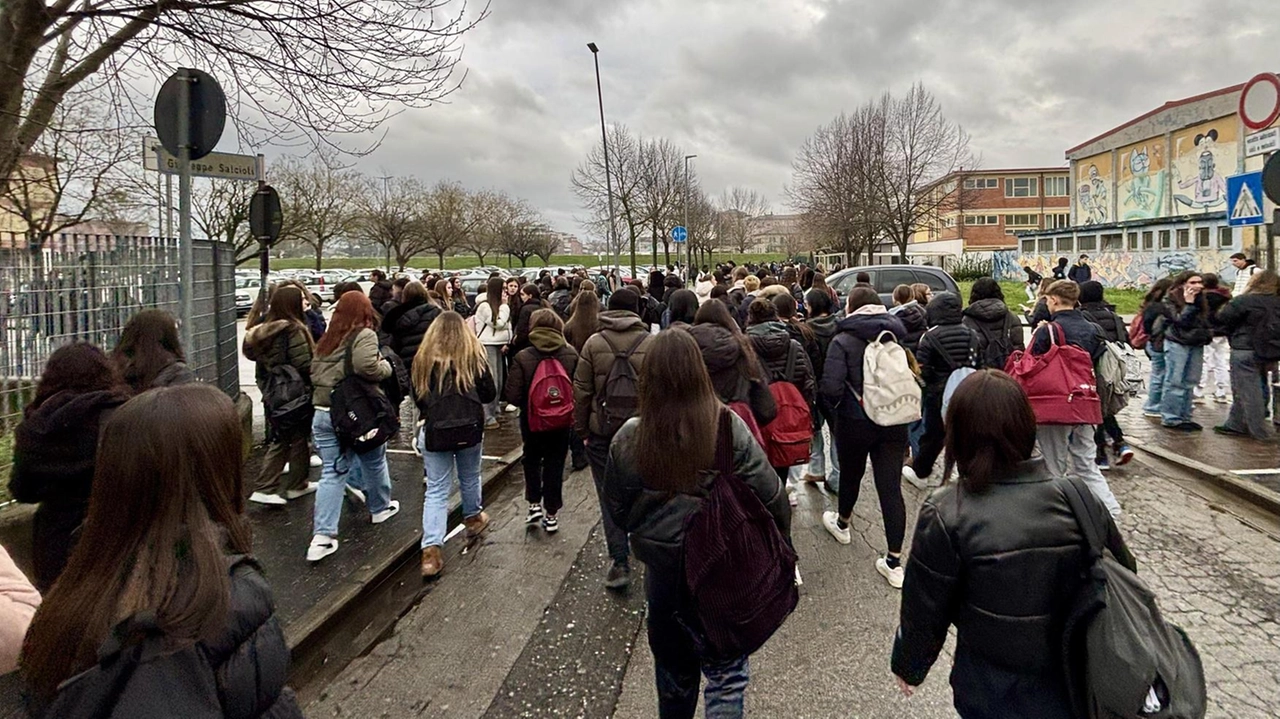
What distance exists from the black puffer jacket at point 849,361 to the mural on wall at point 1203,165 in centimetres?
3902

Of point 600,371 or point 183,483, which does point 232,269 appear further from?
point 183,483

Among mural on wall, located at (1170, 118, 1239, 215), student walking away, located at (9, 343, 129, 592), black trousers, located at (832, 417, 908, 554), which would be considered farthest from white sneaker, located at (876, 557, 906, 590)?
mural on wall, located at (1170, 118, 1239, 215)

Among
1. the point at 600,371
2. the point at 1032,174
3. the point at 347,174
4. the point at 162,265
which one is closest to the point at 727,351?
the point at 600,371

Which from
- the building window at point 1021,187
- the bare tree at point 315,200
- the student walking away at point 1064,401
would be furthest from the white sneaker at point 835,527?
the building window at point 1021,187

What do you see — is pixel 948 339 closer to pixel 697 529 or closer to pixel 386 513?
pixel 697 529

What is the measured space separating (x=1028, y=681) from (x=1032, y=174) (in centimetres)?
6662

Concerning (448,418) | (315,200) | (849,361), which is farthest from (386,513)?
(315,200)

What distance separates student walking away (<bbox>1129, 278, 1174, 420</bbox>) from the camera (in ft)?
26.6

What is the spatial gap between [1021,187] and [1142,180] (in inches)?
773

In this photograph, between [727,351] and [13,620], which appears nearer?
[13,620]

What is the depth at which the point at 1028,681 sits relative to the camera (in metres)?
2.01

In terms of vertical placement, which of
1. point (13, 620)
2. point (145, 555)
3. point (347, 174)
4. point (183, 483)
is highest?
point (347, 174)

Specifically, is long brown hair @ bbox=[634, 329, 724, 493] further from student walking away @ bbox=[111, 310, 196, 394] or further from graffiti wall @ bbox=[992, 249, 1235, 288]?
graffiti wall @ bbox=[992, 249, 1235, 288]

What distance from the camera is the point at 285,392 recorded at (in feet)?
17.9
